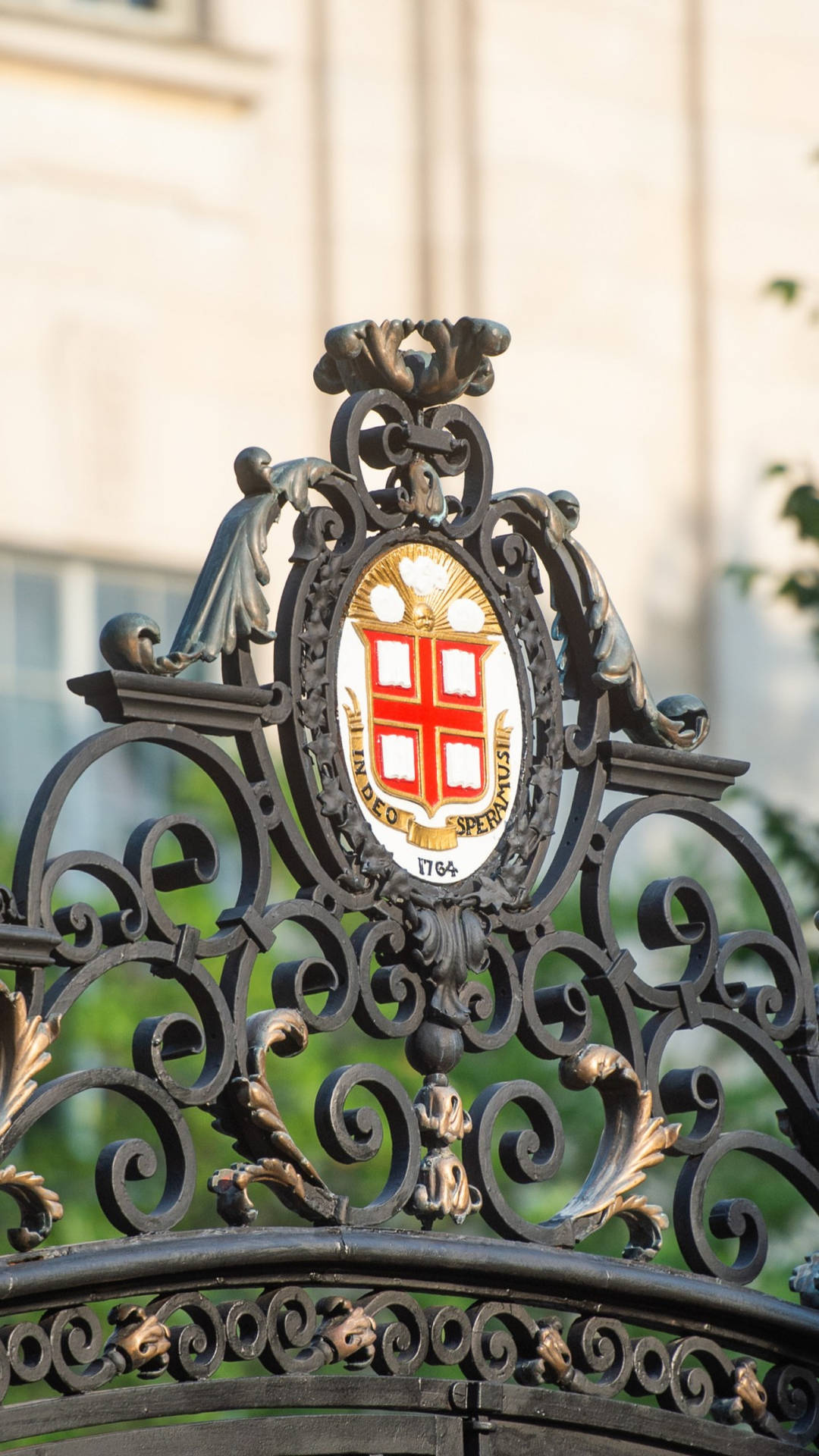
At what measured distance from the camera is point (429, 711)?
4.97 m

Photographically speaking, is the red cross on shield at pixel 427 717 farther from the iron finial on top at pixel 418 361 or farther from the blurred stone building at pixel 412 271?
the blurred stone building at pixel 412 271

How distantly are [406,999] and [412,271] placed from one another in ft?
34.6

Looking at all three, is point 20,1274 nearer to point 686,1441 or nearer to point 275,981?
point 275,981

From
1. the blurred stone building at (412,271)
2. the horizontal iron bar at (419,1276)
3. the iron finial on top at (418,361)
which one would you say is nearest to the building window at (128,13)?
the blurred stone building at (412,271)

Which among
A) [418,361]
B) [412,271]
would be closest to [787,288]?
[418,361]

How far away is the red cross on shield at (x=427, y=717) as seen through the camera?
4.90 m

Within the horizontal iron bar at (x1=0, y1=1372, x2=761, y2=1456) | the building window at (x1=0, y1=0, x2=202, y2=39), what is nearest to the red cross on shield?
the horizontal iron bar at (x1=0, y1=1372, x2=761, y2=1456)

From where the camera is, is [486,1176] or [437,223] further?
[437,223]

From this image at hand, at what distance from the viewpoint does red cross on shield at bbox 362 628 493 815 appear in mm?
4898

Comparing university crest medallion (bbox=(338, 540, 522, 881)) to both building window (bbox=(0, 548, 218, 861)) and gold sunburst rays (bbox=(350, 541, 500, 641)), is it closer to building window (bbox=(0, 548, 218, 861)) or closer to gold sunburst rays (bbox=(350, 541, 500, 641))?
gold sunburst rays (bbox=(350, 541, 500, 641))

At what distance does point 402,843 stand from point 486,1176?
62 cm

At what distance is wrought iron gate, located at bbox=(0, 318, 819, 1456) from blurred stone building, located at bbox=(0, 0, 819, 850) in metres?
7.15

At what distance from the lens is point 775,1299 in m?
5.22

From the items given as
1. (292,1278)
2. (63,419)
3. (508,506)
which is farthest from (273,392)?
(292,1278)
